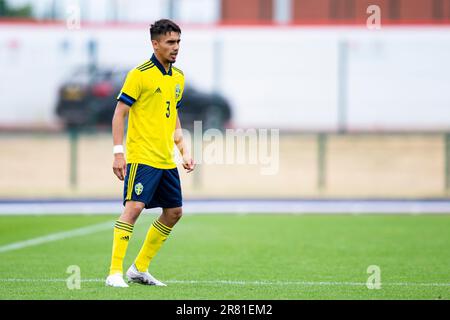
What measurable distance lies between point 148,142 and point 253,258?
113 inches

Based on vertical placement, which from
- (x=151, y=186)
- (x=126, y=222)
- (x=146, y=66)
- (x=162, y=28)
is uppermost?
(x=162, y=28)

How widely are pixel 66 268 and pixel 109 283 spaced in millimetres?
1649

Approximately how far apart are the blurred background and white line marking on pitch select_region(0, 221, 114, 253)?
884cm

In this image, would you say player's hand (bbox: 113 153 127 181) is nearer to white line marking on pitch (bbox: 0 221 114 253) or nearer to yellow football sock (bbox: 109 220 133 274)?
yellow football sock (bbox: 109 220 133 274)

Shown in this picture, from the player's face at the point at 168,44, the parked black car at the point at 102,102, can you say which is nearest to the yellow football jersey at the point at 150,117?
the player's face at the point at 168,44

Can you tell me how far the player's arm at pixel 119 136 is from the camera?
27.4ft

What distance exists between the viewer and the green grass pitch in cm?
839

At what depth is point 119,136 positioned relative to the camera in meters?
8.49

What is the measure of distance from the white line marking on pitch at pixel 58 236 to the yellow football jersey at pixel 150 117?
3749mm

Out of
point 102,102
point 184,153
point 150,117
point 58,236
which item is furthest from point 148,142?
point 102,102

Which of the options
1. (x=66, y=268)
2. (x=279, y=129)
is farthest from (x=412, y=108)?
(x=66, y=268)

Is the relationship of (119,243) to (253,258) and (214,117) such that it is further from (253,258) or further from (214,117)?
(214,117)

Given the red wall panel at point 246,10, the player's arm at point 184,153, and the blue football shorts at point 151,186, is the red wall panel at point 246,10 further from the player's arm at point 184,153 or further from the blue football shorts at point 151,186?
the blue football shorts at point 151,186

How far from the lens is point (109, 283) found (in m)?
8.52
